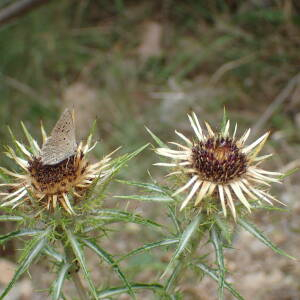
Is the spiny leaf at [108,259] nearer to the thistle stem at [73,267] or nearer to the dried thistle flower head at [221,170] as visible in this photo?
the thistle stem at [73,267]

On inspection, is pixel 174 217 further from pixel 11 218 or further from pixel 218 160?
pixel 11 218

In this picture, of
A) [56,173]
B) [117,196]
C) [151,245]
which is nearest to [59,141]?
[56,173]

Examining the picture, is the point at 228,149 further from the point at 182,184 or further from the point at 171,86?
the point at 171,86

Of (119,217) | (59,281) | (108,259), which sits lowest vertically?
(59,281)

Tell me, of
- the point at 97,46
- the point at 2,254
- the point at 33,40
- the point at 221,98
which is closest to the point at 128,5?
the point at 97,46

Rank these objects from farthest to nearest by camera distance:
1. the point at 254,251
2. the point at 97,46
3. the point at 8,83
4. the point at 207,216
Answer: the point at 97,46 → the point at 8,83 → the point at 254,251 → the point at 207,216

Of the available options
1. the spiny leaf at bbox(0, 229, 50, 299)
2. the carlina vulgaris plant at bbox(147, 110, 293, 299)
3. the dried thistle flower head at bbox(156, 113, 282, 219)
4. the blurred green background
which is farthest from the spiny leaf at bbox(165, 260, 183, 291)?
the blurred green background
